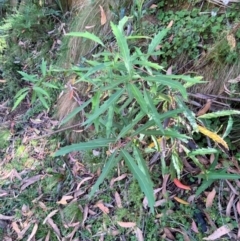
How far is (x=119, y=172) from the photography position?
1854 mm

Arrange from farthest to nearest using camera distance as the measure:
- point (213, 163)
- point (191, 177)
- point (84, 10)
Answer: point (84, 10) → point (191, 177) → point (213, 163)

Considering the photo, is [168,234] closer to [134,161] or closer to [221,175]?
[221,175]

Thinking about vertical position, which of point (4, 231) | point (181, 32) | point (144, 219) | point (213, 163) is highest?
point (181, 32)

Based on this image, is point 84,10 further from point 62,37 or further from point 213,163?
point 213,163

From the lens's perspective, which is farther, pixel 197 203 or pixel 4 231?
pixel 4 231

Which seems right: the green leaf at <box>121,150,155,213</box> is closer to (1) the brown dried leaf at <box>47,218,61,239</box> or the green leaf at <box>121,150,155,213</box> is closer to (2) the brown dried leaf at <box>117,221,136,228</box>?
(2) the brown dried leaf at <box>117,221,136,228</box>

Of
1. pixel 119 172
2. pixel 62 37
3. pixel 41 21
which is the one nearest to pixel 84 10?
pixel 62 37

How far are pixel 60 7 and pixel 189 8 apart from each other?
53.1 inches

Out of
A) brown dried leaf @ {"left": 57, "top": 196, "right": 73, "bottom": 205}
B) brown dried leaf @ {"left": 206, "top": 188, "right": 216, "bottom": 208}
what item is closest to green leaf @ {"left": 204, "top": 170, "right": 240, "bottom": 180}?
brown dried leaf @ {"left": 206, "top": 188, "right": 216, "bottom": 208}

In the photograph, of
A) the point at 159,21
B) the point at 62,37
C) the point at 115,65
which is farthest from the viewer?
the point at 62,37

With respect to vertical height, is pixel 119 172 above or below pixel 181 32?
below

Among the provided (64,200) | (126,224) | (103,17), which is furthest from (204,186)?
(103,17)

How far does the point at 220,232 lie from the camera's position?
1500mm

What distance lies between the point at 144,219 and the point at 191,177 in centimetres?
30
